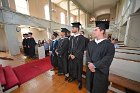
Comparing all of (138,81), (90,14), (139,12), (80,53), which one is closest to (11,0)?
(80,53)

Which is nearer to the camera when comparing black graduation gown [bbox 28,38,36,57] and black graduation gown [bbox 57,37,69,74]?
black graduation gown [bbox 57,37,69,74]

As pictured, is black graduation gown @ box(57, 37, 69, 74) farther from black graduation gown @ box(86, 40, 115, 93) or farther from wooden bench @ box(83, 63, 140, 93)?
wooden bench @ box(83, 63, 140, 93)

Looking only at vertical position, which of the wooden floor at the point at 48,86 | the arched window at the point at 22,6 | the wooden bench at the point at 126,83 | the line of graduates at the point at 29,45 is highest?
the arched window at the point at 22,6

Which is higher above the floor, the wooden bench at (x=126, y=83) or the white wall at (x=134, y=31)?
the white wall at (x=134, y=31)

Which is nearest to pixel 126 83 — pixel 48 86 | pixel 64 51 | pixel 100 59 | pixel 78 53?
pixel 100 59

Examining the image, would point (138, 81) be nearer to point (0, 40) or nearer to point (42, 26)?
point (42, 26)

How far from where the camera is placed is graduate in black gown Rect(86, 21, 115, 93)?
1692mm

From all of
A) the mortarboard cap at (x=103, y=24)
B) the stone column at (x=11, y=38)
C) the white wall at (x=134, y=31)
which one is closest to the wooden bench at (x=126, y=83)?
the mortarboard cap at (x=103, y=24)

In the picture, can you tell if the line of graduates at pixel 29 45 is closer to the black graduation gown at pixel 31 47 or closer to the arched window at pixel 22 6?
the black graduation gown at pixel 31 47

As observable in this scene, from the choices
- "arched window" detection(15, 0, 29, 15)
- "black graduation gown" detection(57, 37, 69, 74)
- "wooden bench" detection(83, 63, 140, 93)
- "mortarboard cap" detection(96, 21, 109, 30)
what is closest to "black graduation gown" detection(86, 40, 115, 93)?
"mortarboard cap" detection(96, 21, 109, 30)

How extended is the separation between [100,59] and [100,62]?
0.33 ft

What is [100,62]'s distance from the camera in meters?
1.70

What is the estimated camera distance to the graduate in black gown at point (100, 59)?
5.55ft

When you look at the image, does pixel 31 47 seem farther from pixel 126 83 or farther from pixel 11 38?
pixel 126 83
